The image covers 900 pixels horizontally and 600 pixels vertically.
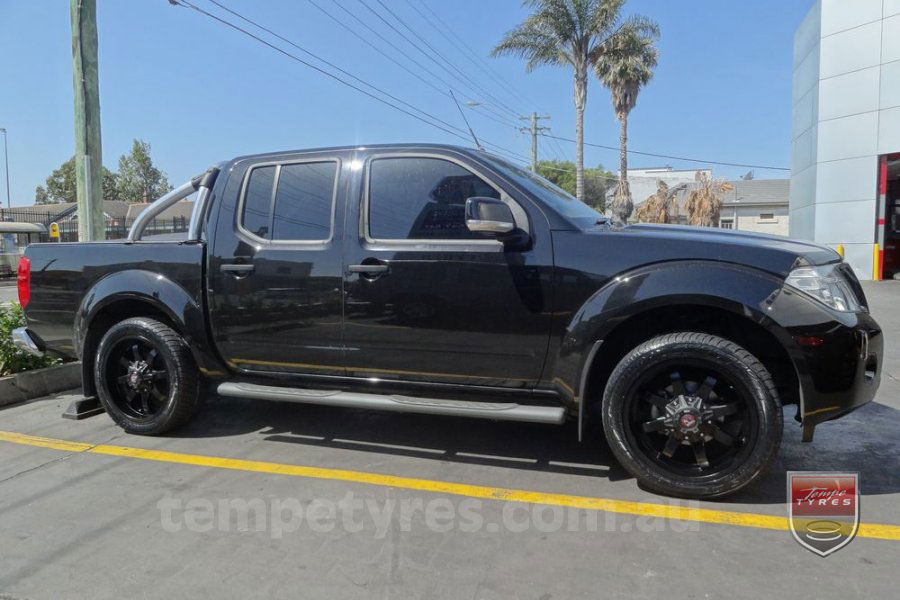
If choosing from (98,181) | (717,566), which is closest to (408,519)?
(717,566)

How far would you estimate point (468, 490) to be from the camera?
3.54 meters

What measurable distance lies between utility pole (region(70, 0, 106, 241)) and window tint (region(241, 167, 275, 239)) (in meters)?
3.82

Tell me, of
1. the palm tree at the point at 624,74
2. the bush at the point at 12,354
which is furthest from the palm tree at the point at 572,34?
the bush at the point at 12,354

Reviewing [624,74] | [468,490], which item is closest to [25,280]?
[468,490]

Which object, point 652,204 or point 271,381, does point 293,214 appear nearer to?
point 271,381

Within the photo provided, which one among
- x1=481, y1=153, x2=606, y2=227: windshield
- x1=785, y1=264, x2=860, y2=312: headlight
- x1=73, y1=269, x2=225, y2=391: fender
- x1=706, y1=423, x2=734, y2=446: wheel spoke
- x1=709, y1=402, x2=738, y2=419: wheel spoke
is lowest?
x1=706, y1=423, x2=734, y2=446: wheel spoke

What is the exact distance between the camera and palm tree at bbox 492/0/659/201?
77.6 feet

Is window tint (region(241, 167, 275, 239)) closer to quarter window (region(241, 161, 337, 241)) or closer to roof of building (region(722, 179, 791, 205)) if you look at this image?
quarter window (region(241, 161, 337, 241))

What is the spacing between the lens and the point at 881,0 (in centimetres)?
1745

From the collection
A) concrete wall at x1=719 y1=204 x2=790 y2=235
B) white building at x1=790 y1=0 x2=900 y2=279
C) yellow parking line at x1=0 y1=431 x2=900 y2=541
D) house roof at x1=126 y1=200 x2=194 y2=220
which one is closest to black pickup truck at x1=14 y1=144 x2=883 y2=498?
yellow parking line at x1=0 y1=431 x2=900 y2=541

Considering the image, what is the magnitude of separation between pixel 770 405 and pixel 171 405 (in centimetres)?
371

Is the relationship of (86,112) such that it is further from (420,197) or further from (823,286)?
(823,286)

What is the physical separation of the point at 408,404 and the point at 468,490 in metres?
0.59

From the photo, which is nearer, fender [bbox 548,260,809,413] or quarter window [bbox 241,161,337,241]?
fender [bbox 548,260,809,413]
